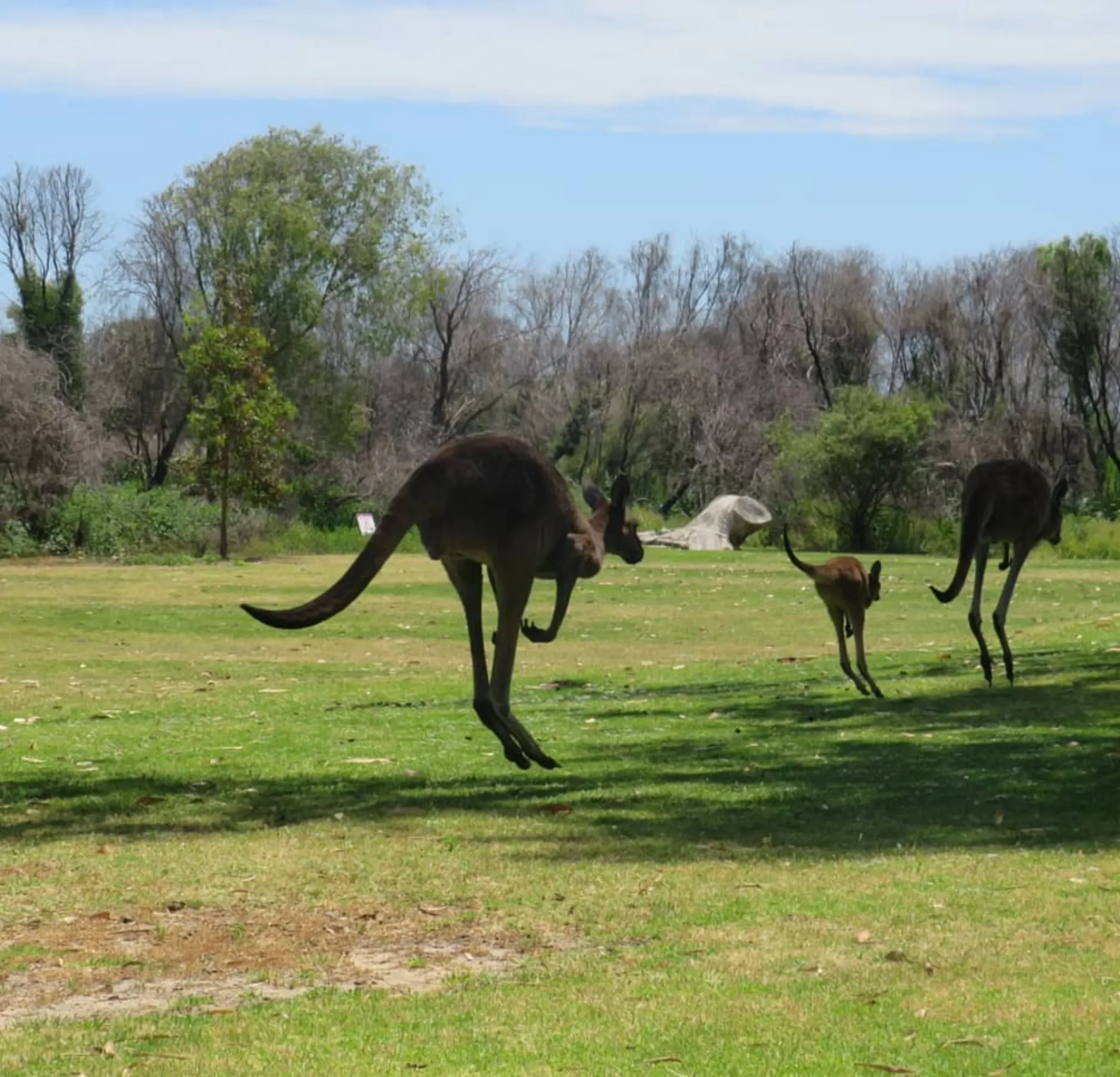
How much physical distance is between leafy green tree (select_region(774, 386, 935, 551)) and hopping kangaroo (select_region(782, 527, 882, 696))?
124ft

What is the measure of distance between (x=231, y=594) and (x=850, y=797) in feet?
80.9

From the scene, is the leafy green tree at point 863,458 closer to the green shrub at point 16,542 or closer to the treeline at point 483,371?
the treeline at point 483,371

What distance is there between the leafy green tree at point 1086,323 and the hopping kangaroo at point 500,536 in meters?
57.0

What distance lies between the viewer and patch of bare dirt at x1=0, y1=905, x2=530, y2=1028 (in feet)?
23.3

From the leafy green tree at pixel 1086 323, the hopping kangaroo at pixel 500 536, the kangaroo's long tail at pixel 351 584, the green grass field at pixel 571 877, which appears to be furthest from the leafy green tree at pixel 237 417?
the kangaroo's long tail at pixel 351 584

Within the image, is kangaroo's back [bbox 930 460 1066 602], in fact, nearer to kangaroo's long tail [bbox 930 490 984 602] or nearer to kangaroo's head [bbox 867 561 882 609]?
kangaroo's long tail [bbox 930 490 984 602]

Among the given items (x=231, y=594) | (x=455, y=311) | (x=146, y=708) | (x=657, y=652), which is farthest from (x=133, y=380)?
(x=146, y=708)

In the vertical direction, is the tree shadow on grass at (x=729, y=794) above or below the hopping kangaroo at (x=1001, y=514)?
below

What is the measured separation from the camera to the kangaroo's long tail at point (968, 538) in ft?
61.5

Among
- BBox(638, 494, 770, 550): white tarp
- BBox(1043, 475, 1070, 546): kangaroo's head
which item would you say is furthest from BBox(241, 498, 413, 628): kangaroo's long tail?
BBox(638, 494, 770, 550): white tarp

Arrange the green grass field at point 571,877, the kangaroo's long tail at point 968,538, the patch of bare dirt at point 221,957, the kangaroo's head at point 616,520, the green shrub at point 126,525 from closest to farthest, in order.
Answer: the green grass field at point 571,877
the patch of bare dirt at point 221,957
the kangaroo's head at point 616,520
the kangaroo's long tail at point 968,538
the green shrub at point 126,525

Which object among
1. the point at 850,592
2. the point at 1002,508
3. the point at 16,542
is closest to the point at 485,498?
the point at 850,592

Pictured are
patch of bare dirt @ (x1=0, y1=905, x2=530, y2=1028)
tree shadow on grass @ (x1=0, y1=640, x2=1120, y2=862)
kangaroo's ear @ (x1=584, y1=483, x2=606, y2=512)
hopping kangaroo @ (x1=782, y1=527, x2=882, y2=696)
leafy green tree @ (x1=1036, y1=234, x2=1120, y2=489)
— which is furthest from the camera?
leafy green tree @ (x1=1036, y1=234, x2=1120, y2=489)

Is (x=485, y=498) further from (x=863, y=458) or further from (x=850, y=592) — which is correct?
(x=863, y=458)
